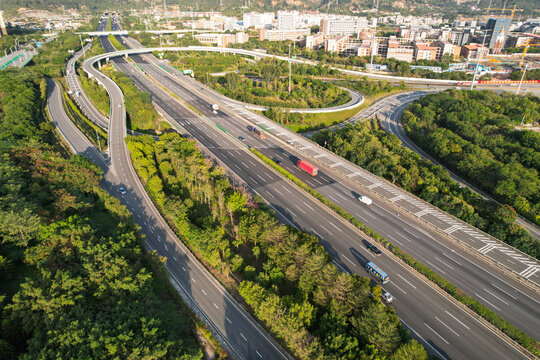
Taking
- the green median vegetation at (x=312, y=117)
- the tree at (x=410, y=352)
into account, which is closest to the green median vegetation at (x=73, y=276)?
the tree at (x=410, y=352)

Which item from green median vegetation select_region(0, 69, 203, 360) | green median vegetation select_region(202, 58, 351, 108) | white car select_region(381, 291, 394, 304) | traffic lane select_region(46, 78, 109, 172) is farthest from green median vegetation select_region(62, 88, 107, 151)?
white car select_region(381, 291, 394, 304)

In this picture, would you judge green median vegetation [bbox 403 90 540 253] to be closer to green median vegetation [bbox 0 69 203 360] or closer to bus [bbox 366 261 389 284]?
bus [bbox 366 261 389 284]

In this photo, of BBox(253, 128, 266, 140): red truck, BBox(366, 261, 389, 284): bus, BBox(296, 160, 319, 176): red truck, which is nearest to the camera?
BBox(366, 261, 389, 284): bus

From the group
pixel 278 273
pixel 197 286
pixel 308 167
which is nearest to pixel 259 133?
pixel 308 167

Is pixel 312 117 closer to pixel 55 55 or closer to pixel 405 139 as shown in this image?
pixel 405 139

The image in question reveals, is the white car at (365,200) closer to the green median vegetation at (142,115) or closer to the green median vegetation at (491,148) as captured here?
the green median vegetation at (491,148)

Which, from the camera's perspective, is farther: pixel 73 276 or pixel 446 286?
pixel 446 286
